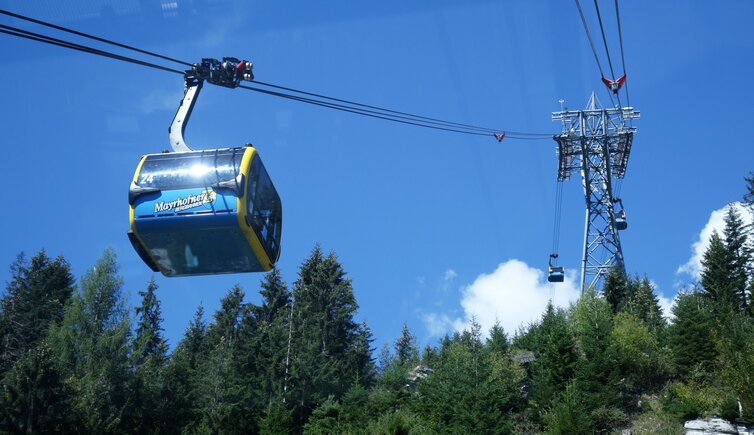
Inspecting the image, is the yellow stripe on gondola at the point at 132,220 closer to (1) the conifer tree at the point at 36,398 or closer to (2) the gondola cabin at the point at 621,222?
(1) the conifer tree at the point at 36,398

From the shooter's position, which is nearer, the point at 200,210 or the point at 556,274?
the point at 200,210

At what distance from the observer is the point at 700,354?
41.7m

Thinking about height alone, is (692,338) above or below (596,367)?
above

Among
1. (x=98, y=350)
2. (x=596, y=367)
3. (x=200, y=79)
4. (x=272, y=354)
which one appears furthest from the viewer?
(x=272, y=354)

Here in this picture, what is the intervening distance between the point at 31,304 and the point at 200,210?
54140 millimetres

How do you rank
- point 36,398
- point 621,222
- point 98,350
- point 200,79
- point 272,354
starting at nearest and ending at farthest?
point 200,79 → point 36,398 → point 98,350 → point 272,354 → point 621,222

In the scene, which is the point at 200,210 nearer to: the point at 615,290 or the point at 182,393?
the point at 182,393

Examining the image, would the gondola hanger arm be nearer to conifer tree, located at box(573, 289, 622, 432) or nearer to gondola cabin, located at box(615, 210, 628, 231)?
A: conifer tree, located at box(573, 289, 622, 432)

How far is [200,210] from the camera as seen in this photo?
1744cm

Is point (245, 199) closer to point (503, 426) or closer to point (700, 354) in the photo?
point (503, 426)

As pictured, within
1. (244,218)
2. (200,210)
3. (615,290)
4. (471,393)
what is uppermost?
(615,290)

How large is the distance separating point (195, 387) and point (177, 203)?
35852 millimetres

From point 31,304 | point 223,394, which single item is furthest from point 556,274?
point 31,304

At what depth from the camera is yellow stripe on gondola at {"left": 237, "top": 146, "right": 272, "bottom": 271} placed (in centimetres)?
1739
